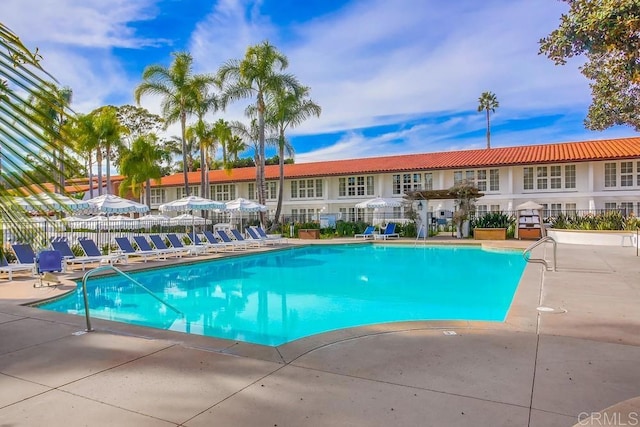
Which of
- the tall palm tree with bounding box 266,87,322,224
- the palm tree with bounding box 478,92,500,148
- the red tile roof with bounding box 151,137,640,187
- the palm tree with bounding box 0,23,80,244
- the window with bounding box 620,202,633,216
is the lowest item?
the window with bounding box 620,202,633,216

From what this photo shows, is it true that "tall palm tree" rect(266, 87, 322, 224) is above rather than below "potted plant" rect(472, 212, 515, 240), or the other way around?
above

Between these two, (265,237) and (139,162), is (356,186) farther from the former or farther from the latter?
(139,162)

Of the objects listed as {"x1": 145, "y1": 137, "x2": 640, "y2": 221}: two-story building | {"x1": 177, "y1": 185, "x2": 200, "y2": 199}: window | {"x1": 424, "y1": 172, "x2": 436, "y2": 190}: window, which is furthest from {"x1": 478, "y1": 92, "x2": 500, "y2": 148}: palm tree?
{"x1": 177, "y1": 185, "x2": 200, "y2": 199}: window

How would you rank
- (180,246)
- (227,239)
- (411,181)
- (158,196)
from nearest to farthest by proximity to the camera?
(180,246), (227,239), (411,181), (158,196)

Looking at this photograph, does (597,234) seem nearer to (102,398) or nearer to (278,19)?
(278,19)

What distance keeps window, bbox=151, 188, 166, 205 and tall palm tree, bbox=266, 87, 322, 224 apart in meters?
20.5

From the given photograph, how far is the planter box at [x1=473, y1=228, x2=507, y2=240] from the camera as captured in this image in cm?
2303

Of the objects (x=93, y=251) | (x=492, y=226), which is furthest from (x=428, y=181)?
(x=93, y=251)

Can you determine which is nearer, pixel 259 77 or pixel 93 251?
pixel 93 251

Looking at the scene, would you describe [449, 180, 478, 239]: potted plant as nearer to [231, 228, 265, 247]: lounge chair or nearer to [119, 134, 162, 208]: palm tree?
[231, 228, 265, 247]: lounge chair

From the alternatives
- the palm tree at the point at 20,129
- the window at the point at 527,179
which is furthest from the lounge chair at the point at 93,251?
the window at the point at 527,179

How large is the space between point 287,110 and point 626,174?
21051mm

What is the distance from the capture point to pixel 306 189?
3631cm

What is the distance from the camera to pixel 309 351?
488 centimetres
